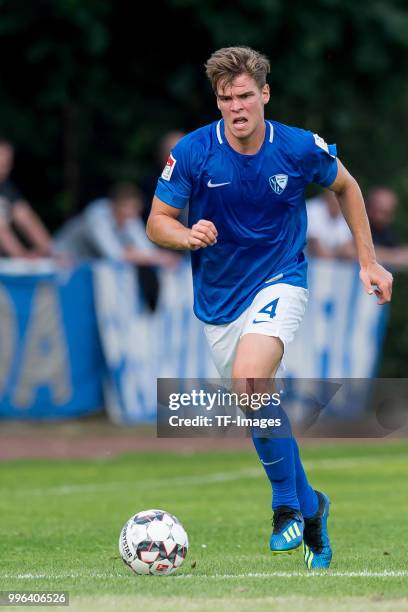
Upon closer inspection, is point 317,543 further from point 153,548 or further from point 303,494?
point 153,548

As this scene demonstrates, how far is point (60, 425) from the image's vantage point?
16672 millimetres

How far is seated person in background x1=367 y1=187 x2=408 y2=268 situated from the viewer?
17000 mm

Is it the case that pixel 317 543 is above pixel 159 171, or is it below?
below

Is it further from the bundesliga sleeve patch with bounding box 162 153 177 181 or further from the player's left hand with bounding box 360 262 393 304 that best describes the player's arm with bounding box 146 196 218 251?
the player's left hand with bounding box 360 262 393 304

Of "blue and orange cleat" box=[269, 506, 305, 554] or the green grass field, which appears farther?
"blue and orange cleat" box=[269, 506, 305, 554]

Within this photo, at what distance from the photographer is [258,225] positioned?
26.1 feet

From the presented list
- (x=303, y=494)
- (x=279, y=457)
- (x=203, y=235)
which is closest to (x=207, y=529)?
(x=303, y=494)

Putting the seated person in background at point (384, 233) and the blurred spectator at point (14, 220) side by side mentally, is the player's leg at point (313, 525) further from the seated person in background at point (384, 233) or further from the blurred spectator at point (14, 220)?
the seated person in background at point (384, 233)

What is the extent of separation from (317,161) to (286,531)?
76.3 inches

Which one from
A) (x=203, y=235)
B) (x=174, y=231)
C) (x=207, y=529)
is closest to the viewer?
(x=203, y=235)

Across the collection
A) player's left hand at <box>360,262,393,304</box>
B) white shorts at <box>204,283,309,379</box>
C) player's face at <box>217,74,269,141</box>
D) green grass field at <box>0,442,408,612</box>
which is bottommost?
green grass field at <box>0,442,408,612</box>

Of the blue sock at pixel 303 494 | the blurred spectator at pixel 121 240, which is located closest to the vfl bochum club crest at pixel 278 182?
the blue sock at pixel 303 494

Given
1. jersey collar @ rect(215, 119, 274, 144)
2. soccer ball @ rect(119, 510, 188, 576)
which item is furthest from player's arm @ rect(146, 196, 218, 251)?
soccer ball @ rect(119, 510, 188, 576)

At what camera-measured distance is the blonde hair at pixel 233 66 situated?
774 cm
